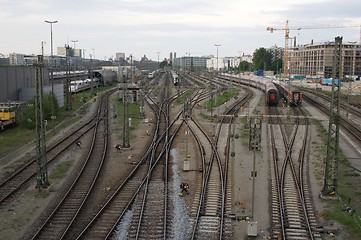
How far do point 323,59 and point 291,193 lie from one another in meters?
155

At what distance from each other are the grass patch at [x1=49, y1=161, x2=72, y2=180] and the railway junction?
0.29 metres

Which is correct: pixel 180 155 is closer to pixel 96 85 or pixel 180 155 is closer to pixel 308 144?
pixel 308 144

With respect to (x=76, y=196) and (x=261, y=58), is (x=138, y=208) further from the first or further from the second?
(x=261, y=58)

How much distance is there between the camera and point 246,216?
17281 millimetres

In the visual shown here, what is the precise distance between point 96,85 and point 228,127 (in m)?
52.2

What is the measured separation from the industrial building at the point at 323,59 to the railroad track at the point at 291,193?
383 ft

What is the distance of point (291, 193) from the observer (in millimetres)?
20516

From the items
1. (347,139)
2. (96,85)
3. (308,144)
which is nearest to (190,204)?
(308,144)

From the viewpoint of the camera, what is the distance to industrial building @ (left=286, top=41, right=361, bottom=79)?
15371 cm

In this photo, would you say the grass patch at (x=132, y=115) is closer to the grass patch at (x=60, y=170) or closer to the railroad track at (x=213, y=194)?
the railroad track at (x=213, y=194)

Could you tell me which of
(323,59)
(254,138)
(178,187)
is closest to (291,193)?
(254,138)

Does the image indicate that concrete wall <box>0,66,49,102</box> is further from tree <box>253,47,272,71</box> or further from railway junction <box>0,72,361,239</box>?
tree <box>253,47,272,71</box>

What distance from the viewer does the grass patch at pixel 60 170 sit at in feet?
75.7

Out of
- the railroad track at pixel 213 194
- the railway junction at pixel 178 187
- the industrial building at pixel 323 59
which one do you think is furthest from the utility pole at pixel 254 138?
the industrial building at pixel 323 59
